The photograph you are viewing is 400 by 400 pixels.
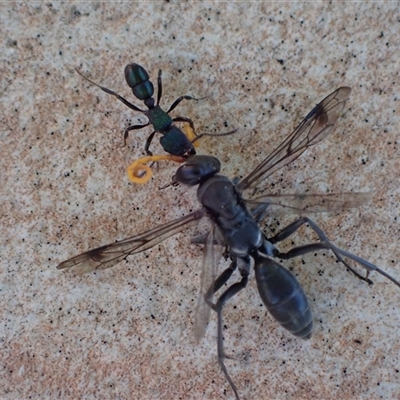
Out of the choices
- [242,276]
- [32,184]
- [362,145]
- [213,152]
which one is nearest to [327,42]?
[362,145]

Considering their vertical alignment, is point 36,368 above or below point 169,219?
below

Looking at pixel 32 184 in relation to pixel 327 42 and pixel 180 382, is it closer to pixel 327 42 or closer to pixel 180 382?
pixel 180 382

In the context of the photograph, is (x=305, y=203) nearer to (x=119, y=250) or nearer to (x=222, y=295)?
(x=222, y=295)

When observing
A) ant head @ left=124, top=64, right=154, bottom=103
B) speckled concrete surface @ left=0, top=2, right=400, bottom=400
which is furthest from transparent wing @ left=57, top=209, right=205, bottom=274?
ant head @ left=124, top=64, right=154, bottom=103

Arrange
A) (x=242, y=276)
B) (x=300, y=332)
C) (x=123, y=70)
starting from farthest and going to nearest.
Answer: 1. (x=123, y=70)
2. (x=242, y=276)
3. (x=300, y=332)

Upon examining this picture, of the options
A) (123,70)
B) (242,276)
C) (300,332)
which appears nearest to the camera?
(300,332)

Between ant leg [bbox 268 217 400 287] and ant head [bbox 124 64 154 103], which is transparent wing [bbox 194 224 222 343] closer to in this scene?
ant leg [bbox 268 217 400 287]

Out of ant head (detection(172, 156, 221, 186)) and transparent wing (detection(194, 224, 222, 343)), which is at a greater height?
ant head (detection(172, 156, 221, 186))
